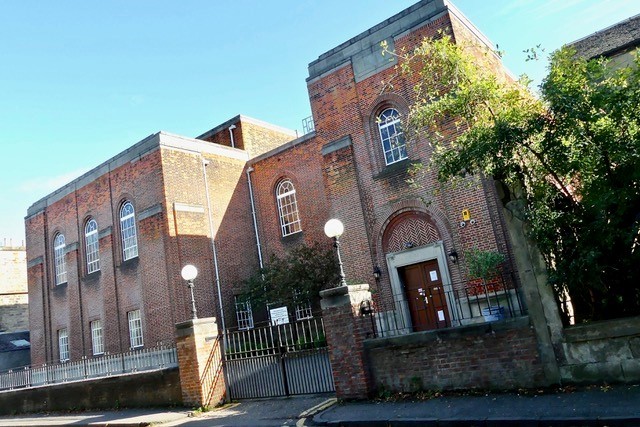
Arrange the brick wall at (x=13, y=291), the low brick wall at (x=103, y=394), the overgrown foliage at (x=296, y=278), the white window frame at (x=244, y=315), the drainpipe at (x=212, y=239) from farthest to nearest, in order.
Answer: the brick wall at (x=13, y=291)
the white window frame at (x=244, y=315)
the drainpipe at (x=212, y=239)
the overgrown foliage at (x=296, y=278)
the low brick wall at (x=103, y=394)

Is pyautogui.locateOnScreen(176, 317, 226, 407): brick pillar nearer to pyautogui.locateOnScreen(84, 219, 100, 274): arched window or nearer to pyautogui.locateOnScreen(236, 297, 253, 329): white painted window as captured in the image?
pyautogui.locateOnScreen(236, 297, 253, 329): white painted window

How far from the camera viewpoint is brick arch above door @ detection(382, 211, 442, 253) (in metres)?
15.8

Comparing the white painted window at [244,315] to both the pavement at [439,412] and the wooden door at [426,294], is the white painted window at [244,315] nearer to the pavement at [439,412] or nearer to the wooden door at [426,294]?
the wooden door at [426,294]

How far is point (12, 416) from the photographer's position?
17.4m

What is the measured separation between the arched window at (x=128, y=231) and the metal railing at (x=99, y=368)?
577cm

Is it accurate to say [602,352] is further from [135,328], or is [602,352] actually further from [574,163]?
[135,328]

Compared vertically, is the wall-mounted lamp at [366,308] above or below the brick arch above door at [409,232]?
below

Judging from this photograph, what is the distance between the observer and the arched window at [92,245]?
24.3 m

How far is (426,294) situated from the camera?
16062 mm

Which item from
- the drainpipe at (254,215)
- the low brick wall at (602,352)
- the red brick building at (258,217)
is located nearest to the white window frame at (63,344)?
the red brick building at (258,217)

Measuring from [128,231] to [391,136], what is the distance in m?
12.7

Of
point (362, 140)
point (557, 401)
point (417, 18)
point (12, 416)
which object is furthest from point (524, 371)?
point (12, 416)

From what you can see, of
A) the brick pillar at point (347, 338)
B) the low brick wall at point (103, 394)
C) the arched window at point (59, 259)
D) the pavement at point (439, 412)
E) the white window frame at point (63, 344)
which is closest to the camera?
the pavement at point (439, 412)

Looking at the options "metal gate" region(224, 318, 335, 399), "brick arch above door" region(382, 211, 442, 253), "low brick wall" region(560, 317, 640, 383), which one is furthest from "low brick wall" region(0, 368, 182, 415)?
"low brick wall" region(560, 317, 640, 383)
